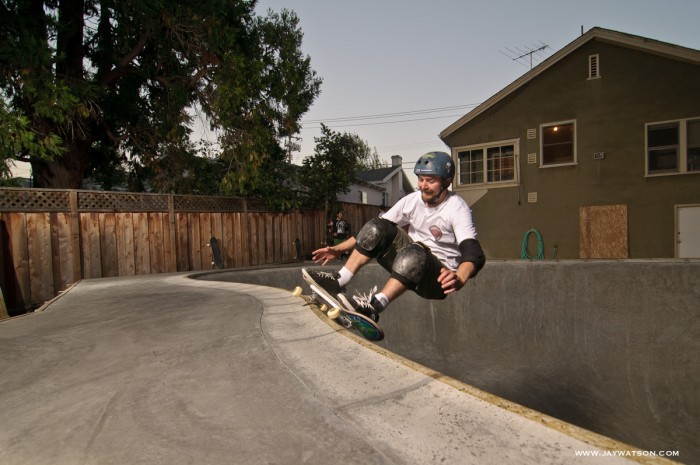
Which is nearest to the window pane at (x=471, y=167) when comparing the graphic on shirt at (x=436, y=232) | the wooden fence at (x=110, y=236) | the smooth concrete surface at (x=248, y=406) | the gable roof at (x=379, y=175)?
the wooden fence at (x=110, y=236)

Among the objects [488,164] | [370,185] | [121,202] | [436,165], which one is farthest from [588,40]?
[370,185]

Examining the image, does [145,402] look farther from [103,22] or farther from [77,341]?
[103,22]

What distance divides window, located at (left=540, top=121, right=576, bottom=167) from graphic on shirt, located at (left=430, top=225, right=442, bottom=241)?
1252 centimetres

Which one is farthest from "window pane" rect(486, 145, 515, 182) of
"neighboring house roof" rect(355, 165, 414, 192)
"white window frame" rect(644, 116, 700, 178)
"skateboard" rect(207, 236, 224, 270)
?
"neighboring house roof" rect(355, 165, 414, 192)

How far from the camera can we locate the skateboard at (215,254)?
36.0 ft

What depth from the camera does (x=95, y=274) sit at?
8.73 metres

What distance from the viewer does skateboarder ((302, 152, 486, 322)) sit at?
2.87 metres

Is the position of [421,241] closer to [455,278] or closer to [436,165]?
[436,165]

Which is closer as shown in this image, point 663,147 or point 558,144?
point 663,147

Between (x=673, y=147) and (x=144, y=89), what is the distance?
17.7m

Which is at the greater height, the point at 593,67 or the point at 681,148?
the point at 593,67

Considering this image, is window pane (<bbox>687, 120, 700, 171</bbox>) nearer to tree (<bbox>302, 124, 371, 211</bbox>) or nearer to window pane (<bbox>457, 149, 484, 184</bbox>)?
window pane (<bbox>457, 149, 484, 184</bbox>)

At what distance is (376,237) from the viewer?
3166mm

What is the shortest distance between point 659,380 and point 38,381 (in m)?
7.61
